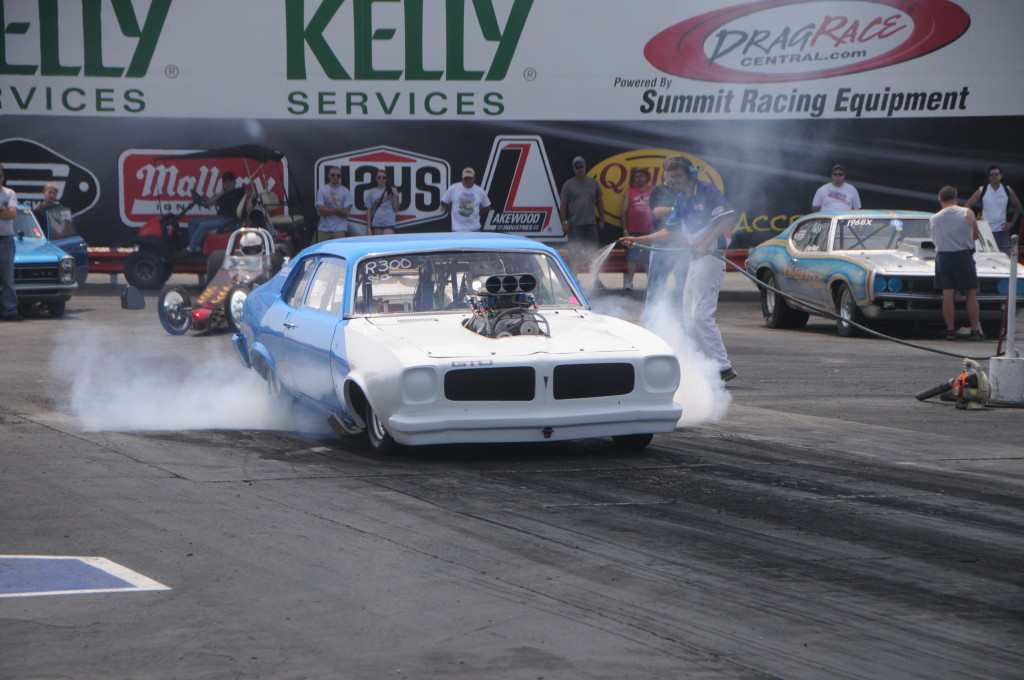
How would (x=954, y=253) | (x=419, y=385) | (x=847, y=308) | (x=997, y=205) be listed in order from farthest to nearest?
(x=997, y=205), (x=847, y=308), (x=954, y=253), (x=419, y=385)

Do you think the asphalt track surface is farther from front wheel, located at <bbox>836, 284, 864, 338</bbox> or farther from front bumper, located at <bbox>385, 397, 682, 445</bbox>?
front wheel, located at <bbox>836, 284, 864, 338</bbox>

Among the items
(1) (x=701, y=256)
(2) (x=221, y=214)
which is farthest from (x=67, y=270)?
(1) (x=701, y=256)

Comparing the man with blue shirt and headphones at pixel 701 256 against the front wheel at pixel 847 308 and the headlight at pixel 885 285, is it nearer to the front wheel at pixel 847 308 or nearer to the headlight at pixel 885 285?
the headlight at pixel 885 285

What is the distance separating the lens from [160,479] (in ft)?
23.5

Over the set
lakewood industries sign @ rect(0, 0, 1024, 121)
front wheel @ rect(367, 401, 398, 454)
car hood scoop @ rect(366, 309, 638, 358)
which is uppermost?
lakewood industries sign @ rect(0, 0, 1024, 121)

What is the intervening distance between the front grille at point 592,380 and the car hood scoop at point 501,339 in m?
0.11

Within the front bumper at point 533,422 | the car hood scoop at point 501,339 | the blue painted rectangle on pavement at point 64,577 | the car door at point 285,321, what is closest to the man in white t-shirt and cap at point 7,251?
the car door at point 285,321

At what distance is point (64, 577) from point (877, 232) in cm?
1281

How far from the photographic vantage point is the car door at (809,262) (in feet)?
53.0

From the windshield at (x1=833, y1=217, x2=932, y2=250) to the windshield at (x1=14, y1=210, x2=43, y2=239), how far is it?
10.4 meters

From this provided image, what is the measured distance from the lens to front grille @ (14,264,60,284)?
58.1ft

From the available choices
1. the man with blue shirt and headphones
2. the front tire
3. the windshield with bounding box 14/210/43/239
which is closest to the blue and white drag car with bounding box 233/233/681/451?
the man with blue shirt and headphones

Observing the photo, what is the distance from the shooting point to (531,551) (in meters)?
5.59

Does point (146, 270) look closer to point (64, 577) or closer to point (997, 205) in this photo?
point (997, 205)
